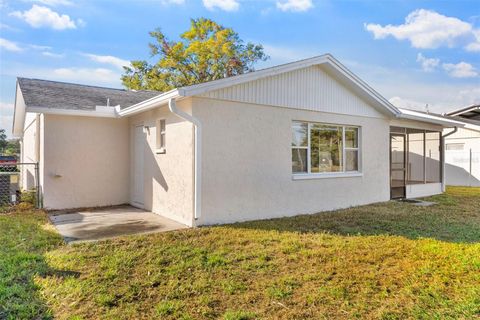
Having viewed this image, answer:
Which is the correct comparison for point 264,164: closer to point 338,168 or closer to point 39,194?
point 338,168

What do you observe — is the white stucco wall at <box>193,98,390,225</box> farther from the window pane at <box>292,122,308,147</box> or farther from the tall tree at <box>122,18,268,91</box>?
the tall tree at <box>122,18,268,91</box>

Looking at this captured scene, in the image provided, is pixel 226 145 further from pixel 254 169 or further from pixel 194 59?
pixel 194 59

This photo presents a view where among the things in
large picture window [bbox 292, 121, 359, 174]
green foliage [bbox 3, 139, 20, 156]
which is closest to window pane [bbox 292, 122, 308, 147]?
large picture window [bbox 292, 121, 359, 174]

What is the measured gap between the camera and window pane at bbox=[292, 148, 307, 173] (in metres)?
8.05

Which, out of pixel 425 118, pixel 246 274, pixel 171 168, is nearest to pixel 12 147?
pixel 171 168

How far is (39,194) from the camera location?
8.77 meters

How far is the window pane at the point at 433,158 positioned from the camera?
13.8 metres

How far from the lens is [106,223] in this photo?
6.76m

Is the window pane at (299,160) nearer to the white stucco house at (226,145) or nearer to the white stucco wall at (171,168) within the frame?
the white stucco house at (226,145)

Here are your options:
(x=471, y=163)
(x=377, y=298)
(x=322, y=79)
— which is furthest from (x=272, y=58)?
(x=377, y=298)

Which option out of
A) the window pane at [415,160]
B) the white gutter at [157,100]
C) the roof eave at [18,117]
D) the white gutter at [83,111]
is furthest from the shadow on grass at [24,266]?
the window pane at [415,160]

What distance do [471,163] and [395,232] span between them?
1308cm

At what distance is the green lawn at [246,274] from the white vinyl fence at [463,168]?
11974 millimetres

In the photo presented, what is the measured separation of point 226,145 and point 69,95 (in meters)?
6.09
